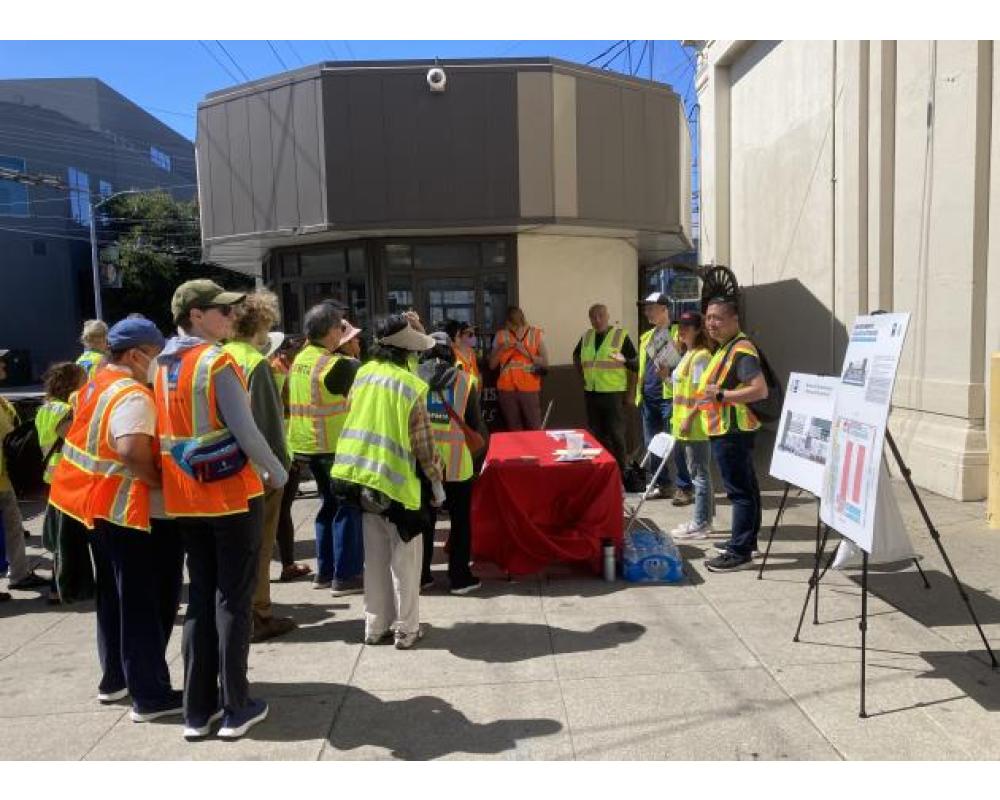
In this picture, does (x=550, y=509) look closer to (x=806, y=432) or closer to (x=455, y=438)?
(x=455, y=438)

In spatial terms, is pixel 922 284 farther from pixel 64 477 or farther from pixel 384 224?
pixel 64 477

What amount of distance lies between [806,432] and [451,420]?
7.04ft

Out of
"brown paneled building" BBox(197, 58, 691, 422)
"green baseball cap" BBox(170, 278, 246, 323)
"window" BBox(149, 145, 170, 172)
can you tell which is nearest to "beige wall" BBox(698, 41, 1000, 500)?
"brown paneled building" BBox(197, 58, 691, 422)

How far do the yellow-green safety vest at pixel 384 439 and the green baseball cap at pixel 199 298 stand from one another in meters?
0.94

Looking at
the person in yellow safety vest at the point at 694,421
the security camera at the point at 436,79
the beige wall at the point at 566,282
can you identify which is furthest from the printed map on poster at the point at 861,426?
the security camera at the point at 436,79

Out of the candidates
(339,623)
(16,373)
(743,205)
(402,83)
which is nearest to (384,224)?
(402,83)

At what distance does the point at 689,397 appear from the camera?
5906mm

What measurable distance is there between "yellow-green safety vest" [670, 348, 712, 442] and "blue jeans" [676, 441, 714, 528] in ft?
0.27

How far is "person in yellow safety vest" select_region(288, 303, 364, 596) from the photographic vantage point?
509 centimetres

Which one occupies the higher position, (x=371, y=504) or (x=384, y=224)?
(x=384, y=224)

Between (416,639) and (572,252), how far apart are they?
652 cm

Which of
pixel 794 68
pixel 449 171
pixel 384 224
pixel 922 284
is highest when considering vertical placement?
pixel 794 68

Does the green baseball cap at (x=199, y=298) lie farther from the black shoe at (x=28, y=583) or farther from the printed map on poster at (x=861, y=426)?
the black shoe at (x=28, y=583)

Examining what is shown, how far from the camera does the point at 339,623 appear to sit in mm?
4641
